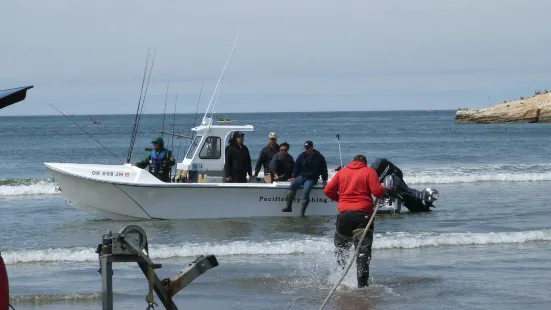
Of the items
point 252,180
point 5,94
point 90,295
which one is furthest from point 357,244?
point 252,180

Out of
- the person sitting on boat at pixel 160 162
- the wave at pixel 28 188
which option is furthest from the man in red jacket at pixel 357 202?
the wave at pixel 28 188

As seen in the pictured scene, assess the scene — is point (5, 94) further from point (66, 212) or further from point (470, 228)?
point (66, 212)

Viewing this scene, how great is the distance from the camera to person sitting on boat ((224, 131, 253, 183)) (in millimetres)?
17156

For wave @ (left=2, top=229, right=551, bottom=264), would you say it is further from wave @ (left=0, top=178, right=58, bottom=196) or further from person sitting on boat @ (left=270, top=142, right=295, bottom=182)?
wave @ (left=0, top=178, right=58, bottom=196)

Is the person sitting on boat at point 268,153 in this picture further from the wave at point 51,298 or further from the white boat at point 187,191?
the wave at point 51,298

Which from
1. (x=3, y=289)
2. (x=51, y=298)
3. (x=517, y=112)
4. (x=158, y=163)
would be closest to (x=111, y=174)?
(x=158, y=163)

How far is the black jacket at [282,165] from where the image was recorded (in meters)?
17.4

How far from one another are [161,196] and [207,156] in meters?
1.22

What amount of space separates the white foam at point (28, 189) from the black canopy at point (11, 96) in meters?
20.6

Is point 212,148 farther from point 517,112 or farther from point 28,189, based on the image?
point 517,112

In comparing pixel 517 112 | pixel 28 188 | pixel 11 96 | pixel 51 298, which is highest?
pixel 517 112

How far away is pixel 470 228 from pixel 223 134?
500 centimetres

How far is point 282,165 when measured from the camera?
1752 cm

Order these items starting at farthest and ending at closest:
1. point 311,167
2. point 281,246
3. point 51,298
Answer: point 311,167 → point 281,246 → point 51,298
